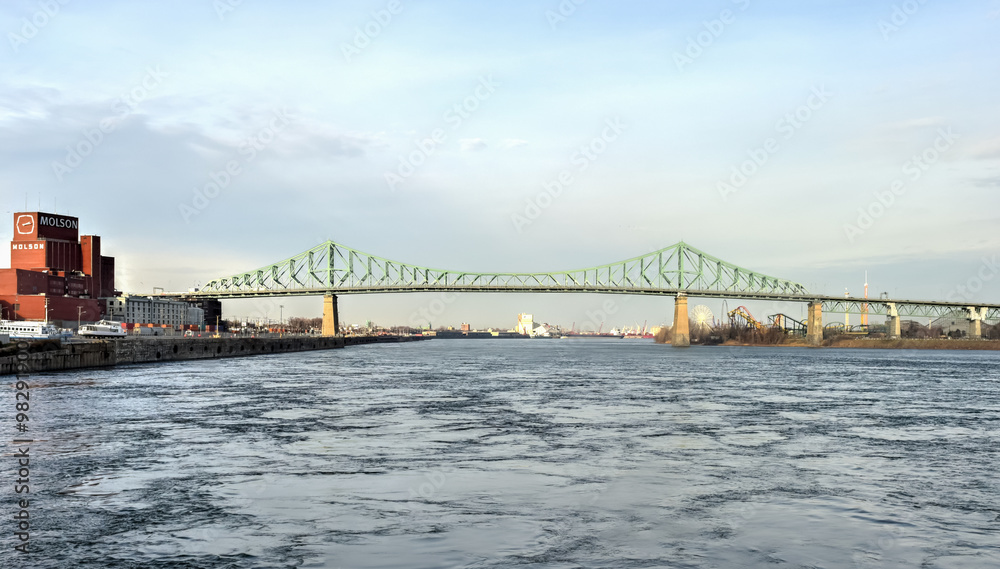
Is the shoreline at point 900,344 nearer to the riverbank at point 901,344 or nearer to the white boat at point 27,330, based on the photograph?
the riverbank at point 901,344

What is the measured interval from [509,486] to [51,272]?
118041 millimetres

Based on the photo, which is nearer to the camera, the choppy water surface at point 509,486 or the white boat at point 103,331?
the choppy water surface at point 509,486

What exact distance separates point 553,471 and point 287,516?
18.6 feet

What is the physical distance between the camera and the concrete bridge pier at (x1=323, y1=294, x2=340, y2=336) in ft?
495

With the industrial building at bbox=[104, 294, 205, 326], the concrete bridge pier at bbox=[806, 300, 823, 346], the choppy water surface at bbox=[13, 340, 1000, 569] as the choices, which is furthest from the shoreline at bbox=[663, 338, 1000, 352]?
the choppy water surface at bbox=[13, 340, 1000, 569]

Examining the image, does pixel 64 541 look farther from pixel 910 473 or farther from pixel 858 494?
pixel 910 473

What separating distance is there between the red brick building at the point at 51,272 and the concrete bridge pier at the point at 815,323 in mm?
127219

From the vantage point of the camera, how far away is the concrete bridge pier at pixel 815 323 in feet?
518

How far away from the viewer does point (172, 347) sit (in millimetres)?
72625

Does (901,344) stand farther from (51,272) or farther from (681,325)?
(51,272)

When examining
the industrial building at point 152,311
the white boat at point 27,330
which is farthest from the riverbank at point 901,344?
the white boat at point 27,330

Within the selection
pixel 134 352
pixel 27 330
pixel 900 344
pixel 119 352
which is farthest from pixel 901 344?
pixel 27 330

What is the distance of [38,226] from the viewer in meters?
114

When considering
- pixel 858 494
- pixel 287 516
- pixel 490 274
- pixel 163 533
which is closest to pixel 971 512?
pixel 858 494
